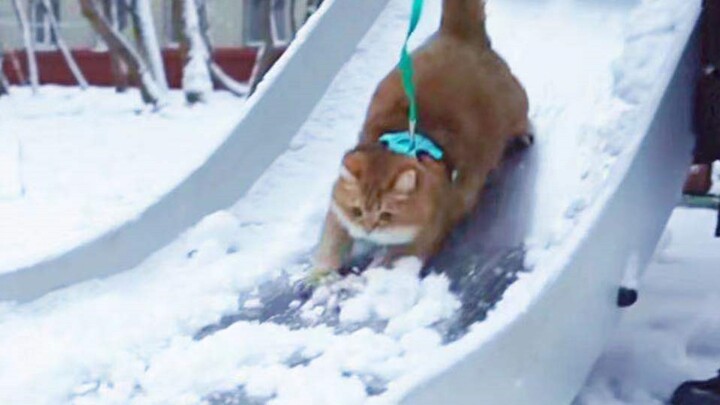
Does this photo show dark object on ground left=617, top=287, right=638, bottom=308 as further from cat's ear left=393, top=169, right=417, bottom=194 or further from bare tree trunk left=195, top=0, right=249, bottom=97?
bare tree trunk left=195, top=0, right=249, bottom=97

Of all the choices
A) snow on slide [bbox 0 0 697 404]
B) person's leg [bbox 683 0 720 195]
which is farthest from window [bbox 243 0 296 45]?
person's leg [bbox 683 0 720 195]

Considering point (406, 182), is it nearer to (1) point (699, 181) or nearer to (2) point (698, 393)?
(2) point (698, 393)

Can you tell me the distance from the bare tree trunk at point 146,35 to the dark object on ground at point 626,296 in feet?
20.4

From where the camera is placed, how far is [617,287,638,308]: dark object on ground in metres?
1.74

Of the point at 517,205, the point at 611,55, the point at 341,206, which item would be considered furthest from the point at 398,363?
the point at 611,55

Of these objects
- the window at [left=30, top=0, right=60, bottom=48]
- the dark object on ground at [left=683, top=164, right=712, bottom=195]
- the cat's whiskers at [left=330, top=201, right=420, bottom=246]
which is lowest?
the window at [left=30, top=0, right=60, bottom=48]

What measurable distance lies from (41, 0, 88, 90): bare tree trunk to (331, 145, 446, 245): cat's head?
26.2ft

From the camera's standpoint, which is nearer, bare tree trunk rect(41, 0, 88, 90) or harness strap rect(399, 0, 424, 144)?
harness strap rect(399, 0, 424, 144)

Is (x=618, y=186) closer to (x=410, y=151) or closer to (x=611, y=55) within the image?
(x=410, y=151)

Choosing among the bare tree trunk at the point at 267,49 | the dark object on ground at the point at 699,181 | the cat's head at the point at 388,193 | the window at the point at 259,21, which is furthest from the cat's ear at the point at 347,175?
the window at the point at 259,21

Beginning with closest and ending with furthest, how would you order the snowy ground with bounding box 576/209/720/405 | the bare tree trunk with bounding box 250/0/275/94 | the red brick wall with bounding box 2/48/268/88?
1. the snowy ground with bounding box 576/209/720/405
2. the bare tree trunk with bounding box 250/0/275/94
3. the red brick wall with bounding box 2/48/268/88

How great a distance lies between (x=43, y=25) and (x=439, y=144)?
368 inches

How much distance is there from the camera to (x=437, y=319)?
1.79 metres

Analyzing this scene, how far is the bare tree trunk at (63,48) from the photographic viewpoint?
30.9 ft
